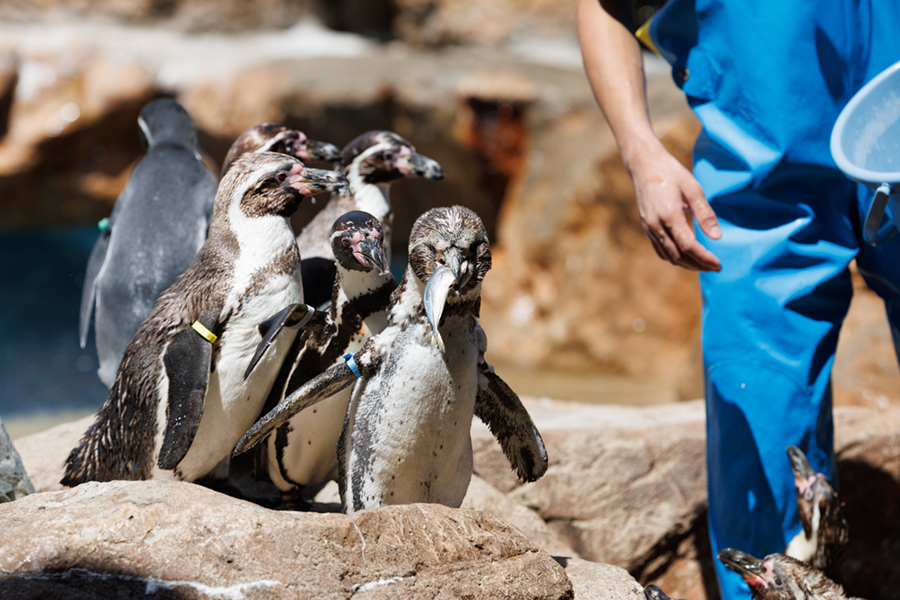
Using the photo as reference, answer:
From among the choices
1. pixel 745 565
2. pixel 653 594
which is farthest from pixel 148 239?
pixel 745 565

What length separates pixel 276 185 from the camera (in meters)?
1.98

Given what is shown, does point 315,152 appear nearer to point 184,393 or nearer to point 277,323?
point 277,323

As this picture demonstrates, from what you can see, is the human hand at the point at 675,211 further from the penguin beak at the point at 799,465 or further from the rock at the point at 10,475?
the rock at the point at 10,475

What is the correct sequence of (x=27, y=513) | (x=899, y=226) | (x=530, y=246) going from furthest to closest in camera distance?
(x=530, y=246) < (x=899, y=226) < (x=27, y=513)

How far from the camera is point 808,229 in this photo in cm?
203

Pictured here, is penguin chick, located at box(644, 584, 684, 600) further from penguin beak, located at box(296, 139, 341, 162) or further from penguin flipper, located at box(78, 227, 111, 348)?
penguin flipper, located at box(78, 227, 111, 348)

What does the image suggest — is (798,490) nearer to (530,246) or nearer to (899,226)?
(899,226)

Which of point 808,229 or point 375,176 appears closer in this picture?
point 808,229

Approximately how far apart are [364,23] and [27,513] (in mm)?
9514

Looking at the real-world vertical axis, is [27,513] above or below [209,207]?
below

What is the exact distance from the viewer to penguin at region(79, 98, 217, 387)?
2744 millimetres

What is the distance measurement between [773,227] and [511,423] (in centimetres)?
87

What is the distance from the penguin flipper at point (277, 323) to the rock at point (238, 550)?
352 mm

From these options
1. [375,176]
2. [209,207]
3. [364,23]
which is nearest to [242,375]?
[375,176]
